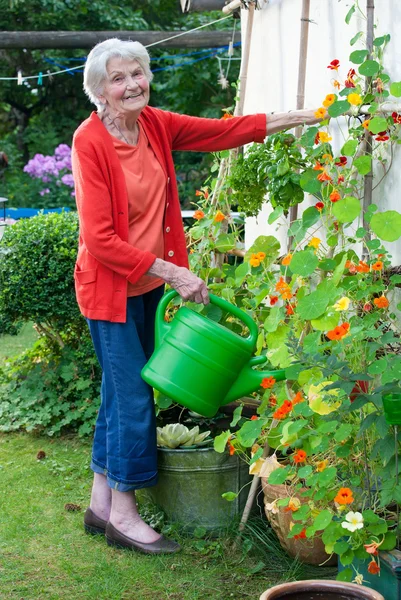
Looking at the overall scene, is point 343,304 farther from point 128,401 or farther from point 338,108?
point 128,401

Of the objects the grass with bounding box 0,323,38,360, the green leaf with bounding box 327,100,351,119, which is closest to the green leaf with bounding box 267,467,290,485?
the green leaf with bounding box 327,100,351,119

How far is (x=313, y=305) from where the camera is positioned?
2307 mm

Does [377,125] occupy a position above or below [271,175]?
above

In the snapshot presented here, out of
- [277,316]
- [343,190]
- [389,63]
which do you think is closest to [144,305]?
[277,316]

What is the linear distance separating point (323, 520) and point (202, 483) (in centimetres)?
86

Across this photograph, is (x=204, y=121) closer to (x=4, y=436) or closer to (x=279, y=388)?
(x=279, y=388)

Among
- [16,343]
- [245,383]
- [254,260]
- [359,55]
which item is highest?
[359,55]

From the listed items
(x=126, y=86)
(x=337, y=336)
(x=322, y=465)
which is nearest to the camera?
(x=337, y=336)

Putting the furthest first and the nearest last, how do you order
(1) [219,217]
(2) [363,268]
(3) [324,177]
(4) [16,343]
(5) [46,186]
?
(5) [46,186] < (4) [16,343] < (1) [219,217] < (3) [324,177] < (2) [363,268]

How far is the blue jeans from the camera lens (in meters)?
2.71

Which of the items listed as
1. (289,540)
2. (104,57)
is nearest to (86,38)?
(104,57)

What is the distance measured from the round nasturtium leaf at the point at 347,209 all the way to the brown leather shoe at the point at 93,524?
1317mm

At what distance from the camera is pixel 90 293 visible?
2689 mm

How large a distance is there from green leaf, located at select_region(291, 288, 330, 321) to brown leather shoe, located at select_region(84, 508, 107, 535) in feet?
3.67
